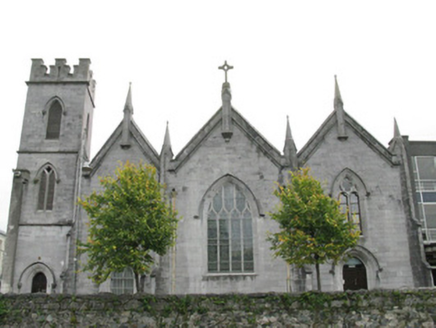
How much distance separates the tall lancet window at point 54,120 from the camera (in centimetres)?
3058

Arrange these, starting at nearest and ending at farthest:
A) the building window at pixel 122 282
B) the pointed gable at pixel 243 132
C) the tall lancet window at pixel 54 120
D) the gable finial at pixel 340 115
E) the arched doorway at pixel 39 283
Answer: the building window at pixel 122 282 → the arched doorway at pixel 39 283 → the pointed gable at pixel 243 132 → the gable finial at pixel 340 115 → the tall lancet window at pixel 54 120

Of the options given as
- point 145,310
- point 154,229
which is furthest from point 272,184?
point 145,310

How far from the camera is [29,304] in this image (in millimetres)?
15977

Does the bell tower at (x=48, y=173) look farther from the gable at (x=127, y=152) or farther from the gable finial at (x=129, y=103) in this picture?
the gable finial at (x=129, y=103)

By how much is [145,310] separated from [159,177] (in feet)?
41.0

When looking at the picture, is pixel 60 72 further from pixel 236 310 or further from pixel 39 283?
pixel 236 310

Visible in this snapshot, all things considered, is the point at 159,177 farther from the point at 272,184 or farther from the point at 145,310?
the point at 145,310

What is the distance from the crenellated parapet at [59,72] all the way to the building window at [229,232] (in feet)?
44.8

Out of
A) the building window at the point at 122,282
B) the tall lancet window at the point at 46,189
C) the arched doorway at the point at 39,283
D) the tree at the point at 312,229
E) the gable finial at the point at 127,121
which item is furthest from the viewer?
the tall lancet window at the point at 46,189

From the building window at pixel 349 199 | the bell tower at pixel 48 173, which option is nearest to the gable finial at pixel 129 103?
the bell tower at pixel 48 173

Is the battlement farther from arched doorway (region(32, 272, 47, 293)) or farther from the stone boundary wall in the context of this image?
the stone boundary wall

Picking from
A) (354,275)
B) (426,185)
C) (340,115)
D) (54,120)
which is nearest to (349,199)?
(354,275)

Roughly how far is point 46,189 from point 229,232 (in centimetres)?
1244

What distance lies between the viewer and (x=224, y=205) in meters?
26.9
